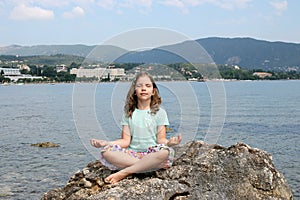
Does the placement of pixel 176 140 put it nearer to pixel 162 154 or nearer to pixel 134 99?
pixel 162 154

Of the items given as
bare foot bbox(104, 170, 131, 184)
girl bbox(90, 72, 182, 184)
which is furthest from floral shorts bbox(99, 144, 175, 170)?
bare foot bbox(104, 170, 131, 184)

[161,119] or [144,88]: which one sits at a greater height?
[144,88]

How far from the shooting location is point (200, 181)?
632 cm

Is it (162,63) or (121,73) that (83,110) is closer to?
(121,73)

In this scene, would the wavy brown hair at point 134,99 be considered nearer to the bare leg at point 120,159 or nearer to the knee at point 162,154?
the bare leg at point 120,159

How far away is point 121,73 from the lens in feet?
24.9

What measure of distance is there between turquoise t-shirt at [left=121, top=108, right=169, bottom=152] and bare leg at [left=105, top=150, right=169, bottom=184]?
21.3 inches

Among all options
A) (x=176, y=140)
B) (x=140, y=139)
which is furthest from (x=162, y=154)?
(x=140, y=139)

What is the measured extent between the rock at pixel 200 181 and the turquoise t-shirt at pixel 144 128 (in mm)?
558

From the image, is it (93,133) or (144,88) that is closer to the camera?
(144,88)

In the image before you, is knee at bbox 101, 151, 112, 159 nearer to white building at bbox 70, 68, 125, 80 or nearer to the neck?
the neck

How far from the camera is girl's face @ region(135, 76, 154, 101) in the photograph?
6.92m

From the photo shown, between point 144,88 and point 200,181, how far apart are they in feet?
5.93

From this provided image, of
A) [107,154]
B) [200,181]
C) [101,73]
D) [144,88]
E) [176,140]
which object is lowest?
[200,181]
